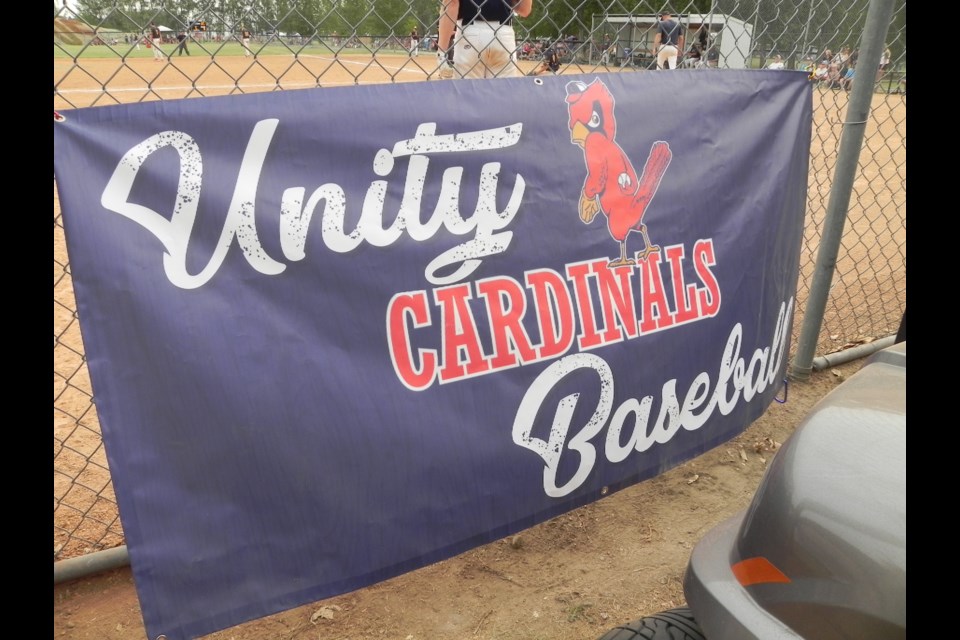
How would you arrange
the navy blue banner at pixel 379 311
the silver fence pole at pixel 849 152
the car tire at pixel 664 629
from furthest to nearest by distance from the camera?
1. the silver fence pole at pixel 849 152
2. the navy blue banner at pixel 379 311
3. the car tire at pixel 664 629

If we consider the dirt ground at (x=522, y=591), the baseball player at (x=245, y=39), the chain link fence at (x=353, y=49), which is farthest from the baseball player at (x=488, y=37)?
the dirt ground at (x=522, y=591)

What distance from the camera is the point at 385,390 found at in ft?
6.41

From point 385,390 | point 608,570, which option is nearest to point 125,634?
point 385,390

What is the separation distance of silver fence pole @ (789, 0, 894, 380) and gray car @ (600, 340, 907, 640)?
2149mm

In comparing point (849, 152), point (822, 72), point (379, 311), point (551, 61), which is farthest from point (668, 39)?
point (379, 311)

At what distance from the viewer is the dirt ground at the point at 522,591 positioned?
2234mm

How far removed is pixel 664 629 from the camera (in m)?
1.56

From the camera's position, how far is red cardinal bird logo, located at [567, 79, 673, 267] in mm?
2244

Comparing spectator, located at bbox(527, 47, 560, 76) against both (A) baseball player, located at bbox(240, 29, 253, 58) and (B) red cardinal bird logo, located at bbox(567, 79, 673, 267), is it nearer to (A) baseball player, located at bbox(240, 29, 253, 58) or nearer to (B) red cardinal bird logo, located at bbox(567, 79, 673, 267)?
(B) red cardinal bird logo, located at bbox(567, 79, 673, 267)

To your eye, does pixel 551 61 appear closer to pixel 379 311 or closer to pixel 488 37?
pixel 488 37

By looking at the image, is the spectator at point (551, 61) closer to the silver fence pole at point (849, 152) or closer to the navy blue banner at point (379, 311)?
the navy blue banner at point (379, 311)

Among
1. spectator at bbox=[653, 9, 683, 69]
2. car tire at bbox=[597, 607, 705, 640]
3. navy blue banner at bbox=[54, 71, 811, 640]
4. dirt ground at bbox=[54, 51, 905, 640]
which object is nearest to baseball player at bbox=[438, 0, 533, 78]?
spectator at bbox=[653, 9, 683, 69]

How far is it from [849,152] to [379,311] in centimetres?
239
